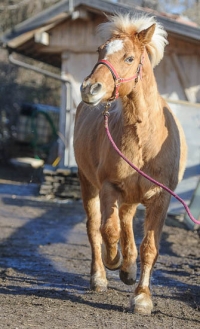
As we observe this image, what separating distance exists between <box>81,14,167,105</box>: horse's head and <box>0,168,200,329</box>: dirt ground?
5.68ft

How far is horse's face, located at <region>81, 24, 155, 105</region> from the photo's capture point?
202 inches

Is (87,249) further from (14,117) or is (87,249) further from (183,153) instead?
(14,117)

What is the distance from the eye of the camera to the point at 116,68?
5.42 m

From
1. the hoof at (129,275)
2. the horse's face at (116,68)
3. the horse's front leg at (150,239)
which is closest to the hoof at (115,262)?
the hoof at (129,275)

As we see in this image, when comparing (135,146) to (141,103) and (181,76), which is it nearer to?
(141,103)

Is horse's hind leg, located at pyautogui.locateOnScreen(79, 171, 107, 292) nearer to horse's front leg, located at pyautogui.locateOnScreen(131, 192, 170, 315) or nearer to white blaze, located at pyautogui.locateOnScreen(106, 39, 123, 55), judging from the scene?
horse's front leg, located at pyautogui.locateOnScreen(131, 192, 170, 315)

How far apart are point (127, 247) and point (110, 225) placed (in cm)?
63

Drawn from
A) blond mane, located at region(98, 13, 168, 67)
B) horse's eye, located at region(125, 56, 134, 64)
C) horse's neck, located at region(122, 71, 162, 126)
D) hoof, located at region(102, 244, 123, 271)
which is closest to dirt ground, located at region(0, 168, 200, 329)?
hoof, located at region(102, 244, 123, 271)

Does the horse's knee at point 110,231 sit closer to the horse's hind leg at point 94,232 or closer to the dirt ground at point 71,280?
the dirt ground at point 71,280

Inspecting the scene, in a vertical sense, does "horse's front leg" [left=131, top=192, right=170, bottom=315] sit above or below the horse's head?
below

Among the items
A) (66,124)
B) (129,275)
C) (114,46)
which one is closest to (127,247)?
(129,275)

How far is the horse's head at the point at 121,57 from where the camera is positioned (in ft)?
17.0

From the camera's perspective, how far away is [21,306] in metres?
5.59

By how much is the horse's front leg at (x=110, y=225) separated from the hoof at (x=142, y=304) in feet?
1.41
